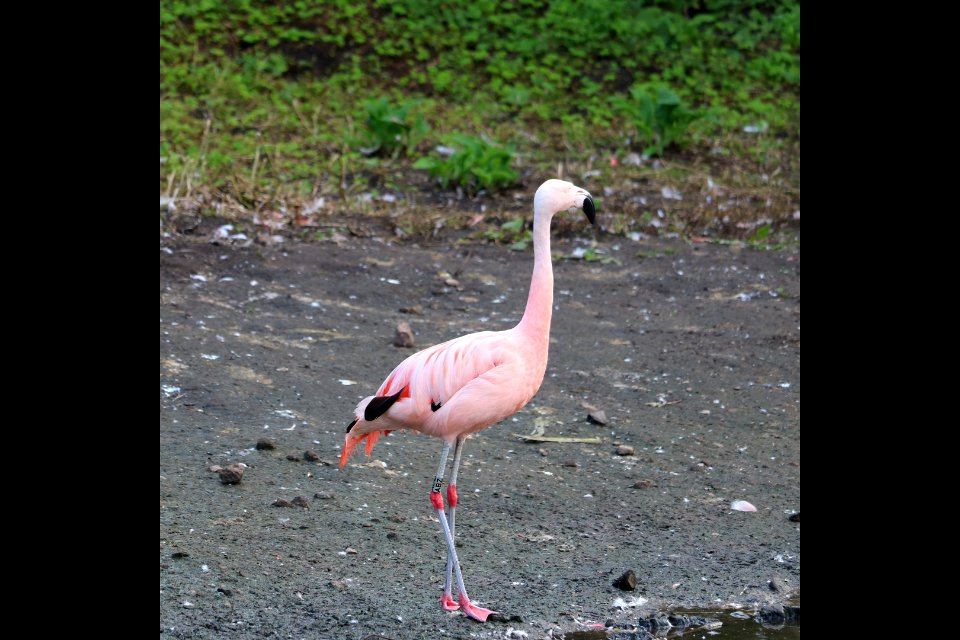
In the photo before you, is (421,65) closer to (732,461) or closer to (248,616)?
(732,461)

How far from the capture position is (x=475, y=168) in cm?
949

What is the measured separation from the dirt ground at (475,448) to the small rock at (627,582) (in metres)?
0.03

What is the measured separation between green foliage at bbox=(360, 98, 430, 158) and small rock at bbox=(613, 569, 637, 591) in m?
6.61

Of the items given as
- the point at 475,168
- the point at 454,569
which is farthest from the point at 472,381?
the point at 475,168

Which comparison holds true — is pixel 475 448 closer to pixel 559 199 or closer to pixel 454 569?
pixel 454 569

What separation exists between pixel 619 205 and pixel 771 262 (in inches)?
59.5

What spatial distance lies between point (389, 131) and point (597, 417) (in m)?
5.12

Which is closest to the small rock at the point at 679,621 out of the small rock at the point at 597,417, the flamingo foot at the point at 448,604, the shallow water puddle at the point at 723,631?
the shallow water puddle at the point at 723,631

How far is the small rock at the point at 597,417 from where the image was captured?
584 centimetres

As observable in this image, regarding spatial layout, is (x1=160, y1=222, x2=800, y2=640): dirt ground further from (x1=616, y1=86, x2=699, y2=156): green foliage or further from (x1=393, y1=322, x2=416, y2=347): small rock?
(x1=616, y1=86, x2=699, y2=156): green foliage

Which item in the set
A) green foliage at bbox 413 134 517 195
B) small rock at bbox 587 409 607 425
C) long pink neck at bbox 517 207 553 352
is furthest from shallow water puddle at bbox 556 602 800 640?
A: green foliage at bbox 413 134 517 195

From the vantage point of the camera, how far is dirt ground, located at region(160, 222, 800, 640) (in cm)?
411

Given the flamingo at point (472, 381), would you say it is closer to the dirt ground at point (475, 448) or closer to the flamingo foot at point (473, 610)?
the flamingo foot at point (473, 610)
